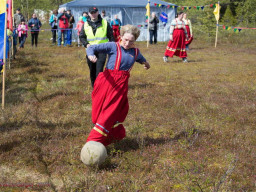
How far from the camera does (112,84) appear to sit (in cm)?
435

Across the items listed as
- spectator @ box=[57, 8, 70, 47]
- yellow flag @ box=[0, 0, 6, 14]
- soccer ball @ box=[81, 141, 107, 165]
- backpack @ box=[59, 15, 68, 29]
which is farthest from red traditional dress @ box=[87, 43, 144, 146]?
backpack @ box=[59, 15, 68, 29]

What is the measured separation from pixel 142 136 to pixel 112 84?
3.38 ft

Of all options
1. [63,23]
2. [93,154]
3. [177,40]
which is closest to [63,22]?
[63,23]

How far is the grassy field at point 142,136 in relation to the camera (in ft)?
12.6

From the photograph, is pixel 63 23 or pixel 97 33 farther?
pixel 63 23

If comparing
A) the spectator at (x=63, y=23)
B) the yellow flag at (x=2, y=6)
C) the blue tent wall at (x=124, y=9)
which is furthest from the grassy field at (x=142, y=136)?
the blue tent wall at (x=124, y=9)

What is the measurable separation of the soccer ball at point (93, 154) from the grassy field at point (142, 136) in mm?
130

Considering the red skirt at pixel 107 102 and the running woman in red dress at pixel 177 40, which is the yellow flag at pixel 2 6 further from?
the running woman in red dress at pixel 177 40

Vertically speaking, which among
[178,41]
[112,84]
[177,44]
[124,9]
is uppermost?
[124,9]

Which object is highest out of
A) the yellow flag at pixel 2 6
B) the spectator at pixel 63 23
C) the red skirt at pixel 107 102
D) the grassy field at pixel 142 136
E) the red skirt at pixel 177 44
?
the spectator at pixel 63 23

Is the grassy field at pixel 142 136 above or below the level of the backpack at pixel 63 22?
below

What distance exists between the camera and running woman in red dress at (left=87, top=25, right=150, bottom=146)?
14.1 feet

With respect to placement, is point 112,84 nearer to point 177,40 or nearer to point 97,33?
point 97,33

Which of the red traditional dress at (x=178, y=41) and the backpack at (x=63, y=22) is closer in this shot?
the red traditional dress at (x=178, y=41)
